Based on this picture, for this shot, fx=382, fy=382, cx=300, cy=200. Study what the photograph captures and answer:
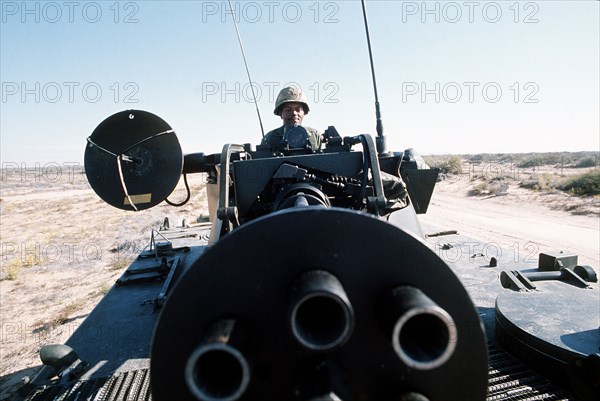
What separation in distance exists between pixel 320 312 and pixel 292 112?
5.07 meters

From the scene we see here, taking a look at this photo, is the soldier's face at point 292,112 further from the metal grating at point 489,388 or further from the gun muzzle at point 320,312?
the gun muzzle at point 320,312

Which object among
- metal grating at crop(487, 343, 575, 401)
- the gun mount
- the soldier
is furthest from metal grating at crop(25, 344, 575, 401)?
the soldier

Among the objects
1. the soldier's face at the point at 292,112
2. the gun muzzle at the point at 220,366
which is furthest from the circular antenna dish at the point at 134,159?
the gun muzzle at the point at 220,366

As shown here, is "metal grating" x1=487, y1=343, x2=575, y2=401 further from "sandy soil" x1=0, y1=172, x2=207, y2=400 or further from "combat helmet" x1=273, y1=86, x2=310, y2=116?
"combat helmet" x1=273, y1=86, x2=310, y2=116

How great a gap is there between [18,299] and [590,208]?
24.8m

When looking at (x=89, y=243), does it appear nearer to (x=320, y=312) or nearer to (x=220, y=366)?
(x=220, y=366)

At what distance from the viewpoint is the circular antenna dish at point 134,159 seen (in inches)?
150

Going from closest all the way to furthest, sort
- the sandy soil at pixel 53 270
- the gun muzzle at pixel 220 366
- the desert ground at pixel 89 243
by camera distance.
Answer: the gun muzzle at pixel 220 366, the sandy soil at pixel 53 270, the desert ground at pixel 89 243

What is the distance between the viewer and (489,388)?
2.71 m

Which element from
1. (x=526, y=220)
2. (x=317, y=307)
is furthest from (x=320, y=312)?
(x=526, y=220)

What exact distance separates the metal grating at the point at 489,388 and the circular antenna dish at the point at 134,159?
1.63m

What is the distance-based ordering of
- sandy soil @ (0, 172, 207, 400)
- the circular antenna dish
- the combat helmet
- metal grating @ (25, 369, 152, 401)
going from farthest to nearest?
sandy soil @ (0, 172, 207, 400) → the combat helmet → the circular antenna dish → metal grating @ (25, 369, 152, 401)

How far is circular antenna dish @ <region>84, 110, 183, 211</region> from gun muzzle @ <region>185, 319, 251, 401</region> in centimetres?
296

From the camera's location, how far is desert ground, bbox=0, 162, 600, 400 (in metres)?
9.09
